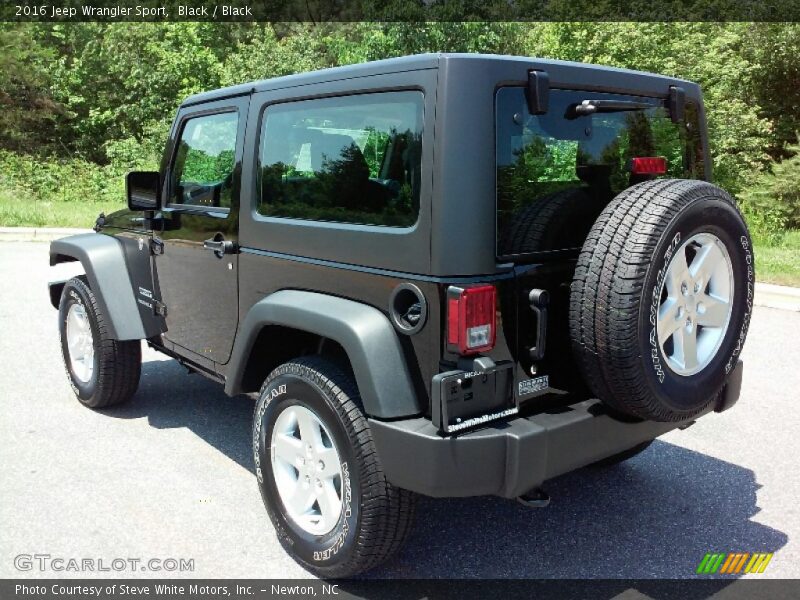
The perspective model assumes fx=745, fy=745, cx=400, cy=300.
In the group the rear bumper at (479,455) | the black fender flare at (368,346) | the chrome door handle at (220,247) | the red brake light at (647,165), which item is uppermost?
the red brake light at (647,165)

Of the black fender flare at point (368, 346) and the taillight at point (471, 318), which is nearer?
the taillight at point (471, 318)

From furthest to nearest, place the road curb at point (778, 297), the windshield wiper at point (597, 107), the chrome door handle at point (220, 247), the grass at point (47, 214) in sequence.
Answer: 1. the grass at point (47, 214)
2. the road curb at point (778, 297)
3. the chrome door handle at point (220, 247)
4. the windshield wiper at point (597, 107)

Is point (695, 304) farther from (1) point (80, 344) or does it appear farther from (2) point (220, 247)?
(1) point (80, 344)

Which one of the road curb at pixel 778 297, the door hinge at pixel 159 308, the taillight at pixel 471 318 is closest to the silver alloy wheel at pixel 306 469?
the taillight at pixel 471 318

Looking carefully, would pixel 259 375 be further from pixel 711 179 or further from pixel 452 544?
pixel 711 179

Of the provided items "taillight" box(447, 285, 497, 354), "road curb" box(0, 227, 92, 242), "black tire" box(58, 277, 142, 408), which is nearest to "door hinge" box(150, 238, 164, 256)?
"black tire" box(58, 277, 142, 408)

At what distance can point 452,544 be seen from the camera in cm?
325

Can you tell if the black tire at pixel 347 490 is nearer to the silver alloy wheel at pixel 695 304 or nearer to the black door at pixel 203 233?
the black door at pixel 203 233

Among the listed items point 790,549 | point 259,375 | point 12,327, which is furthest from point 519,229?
point 12,327

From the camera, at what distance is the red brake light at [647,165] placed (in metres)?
2.88

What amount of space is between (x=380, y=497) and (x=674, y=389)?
43.8 inches

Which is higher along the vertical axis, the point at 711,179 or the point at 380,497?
the point at 711,179

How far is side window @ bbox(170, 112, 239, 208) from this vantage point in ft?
11.8

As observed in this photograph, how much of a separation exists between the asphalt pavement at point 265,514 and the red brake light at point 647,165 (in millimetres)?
1602
